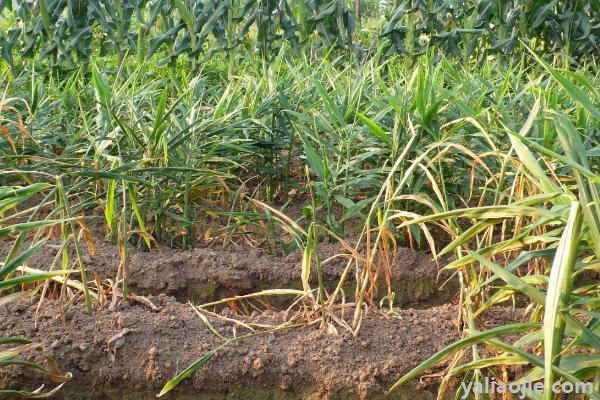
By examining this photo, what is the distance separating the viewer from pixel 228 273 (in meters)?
2.59

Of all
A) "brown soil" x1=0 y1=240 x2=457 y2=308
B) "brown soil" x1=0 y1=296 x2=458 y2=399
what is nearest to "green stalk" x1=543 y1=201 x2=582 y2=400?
"brown soil" x1=0 y1=296 x2=458 y2=399

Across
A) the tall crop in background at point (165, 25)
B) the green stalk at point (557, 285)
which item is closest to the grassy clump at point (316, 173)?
the green stalk at point (557, 285)

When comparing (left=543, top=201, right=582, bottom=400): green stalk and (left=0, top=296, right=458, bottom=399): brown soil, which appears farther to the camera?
(left=0, top=296, right=458, bottom=399): brown soil

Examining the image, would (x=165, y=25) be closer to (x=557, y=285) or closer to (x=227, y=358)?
(x=227, y=358)

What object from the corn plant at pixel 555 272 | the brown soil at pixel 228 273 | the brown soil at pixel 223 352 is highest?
the corn plant at pixel 555 272

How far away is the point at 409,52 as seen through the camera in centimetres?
554

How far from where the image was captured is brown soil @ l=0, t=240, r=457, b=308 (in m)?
2.55

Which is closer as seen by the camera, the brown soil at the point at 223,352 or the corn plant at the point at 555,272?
the corn plant at the point at 555,272

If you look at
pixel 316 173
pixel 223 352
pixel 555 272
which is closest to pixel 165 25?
pixel 316 173

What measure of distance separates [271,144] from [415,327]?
3.98ft

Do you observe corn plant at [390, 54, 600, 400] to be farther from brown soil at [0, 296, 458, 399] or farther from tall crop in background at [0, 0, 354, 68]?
tall crop in background at [0, 0, 354, 68]

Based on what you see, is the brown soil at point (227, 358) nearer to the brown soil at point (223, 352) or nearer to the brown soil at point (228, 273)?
the brown soil at point (223, 352)

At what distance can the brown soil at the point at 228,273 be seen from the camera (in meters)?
2.55

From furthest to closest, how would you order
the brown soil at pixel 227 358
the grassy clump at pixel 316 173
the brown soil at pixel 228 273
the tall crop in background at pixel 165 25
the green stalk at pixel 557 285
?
the tall crop in background at pixel 165 25
the brown soil at pixel 228 273
the grassy clump at pixel 316 173
the brown soil at pixel 227 358
the green stalk at pixel 557 285
